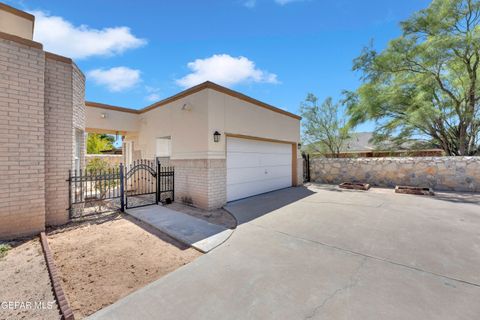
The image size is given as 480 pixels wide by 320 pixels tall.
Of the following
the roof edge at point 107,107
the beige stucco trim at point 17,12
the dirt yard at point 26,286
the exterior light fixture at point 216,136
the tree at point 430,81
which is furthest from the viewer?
the tree at point 430,81

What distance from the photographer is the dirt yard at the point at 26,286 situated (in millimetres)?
2086

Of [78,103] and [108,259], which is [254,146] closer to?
[78,103]

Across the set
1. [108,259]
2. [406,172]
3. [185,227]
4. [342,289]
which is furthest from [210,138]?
[406,172]

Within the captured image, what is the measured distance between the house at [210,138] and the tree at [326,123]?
3417 millimetres

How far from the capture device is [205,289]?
2.49 metres

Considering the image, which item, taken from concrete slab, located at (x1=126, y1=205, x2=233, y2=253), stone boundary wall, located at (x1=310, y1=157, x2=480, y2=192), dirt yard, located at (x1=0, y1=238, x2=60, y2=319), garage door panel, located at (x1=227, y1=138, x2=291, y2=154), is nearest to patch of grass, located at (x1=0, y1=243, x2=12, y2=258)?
dirt yard, located at (x1=0, y1=238, x2=60, y2=319)

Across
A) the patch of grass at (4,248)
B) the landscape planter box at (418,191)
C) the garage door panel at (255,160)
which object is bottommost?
the patch of grass at (4,248)

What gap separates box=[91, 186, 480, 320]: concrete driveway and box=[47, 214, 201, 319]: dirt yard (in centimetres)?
26

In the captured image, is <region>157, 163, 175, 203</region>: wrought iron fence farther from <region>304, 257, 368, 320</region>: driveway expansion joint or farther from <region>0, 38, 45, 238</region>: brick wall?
<region>304, 257, 368, 320</region>: driveway expansion joint

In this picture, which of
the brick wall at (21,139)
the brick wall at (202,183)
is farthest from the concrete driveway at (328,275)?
the brick wall at (21,139)

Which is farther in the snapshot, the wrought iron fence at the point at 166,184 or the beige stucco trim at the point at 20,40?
the wrought iron fence at the point at 166,184

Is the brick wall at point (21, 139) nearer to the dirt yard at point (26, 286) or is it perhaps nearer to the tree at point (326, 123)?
the dirt yard at point (26, 286)

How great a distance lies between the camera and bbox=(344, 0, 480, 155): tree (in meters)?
9.39

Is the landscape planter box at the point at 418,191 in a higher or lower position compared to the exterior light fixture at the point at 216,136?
lower
